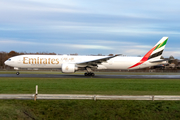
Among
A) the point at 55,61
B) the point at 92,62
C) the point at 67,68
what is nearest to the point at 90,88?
the point at 67,68

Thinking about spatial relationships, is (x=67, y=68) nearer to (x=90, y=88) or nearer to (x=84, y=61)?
(x=84, y=61)

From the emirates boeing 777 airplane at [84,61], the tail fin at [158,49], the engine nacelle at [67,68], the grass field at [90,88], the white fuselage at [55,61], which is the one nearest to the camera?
the grass field at [90,88]

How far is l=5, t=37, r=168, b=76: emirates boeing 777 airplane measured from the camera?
1380 inches

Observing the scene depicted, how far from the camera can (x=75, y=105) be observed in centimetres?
1263

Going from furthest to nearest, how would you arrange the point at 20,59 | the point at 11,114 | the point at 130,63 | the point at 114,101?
the point at 130,63 < the point at 20,59 < the point at 114,101 < the point at 11,114

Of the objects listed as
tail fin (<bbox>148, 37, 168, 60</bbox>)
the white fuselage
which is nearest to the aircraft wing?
the white fuselage

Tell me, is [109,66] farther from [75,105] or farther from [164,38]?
[75,105]

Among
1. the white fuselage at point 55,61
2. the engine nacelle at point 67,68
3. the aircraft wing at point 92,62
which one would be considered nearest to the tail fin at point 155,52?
the white fuselage at point 55,61

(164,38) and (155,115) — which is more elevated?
(164,38)

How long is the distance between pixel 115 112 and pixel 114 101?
84cm

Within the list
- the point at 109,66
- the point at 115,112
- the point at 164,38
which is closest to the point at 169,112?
the point at 115,112

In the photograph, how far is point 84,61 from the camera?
37.2 meters

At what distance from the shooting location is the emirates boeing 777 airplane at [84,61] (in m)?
35.1

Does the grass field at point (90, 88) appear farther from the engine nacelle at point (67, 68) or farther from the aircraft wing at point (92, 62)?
the aircraft wing at point (92, 62)
